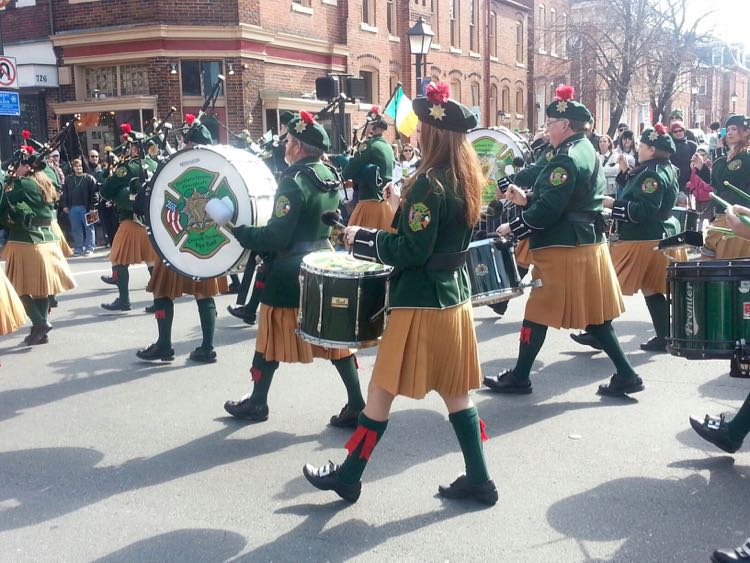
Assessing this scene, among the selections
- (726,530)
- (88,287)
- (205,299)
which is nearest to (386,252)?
(726,530)

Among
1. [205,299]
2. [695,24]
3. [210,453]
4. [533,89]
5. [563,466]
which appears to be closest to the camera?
[563,466]

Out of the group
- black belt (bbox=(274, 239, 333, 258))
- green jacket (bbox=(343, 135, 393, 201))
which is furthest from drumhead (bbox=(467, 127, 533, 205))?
black belt (bbox=(274, 239, 333, 258))

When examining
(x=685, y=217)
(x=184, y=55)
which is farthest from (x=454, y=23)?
(x=685, y=217)

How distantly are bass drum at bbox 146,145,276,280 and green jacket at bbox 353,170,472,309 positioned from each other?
1340mm

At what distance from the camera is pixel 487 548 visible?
3783mm

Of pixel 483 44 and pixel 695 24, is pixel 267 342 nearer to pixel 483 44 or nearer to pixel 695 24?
pixel 483 44

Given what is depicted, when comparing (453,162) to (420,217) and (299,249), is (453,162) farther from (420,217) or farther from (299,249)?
(299,249)

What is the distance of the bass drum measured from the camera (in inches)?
205

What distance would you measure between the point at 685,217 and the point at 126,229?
5921 mm

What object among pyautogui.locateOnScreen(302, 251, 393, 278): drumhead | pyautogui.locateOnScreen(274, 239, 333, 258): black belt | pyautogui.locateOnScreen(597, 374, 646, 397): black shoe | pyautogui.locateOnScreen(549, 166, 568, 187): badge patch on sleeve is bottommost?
pyautogui.locateOnScreen(597, 374, 646, 397): black shoe

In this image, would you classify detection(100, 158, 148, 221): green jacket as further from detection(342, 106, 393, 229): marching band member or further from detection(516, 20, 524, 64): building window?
detection(516, 20, 524, 64): building window

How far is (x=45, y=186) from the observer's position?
25.8ft

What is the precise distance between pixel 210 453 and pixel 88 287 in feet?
22.7

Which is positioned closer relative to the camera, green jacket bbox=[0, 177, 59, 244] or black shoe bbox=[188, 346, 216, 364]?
black shoe bbox=[188, 346, 216, 364]
